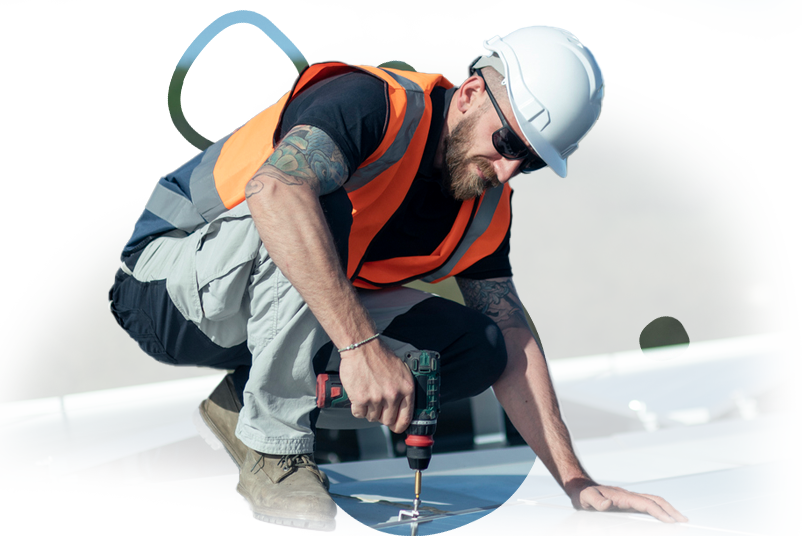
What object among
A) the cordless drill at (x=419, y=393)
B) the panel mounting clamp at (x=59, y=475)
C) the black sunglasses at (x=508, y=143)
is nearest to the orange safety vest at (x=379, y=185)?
the black sunglasses at (x=508, y=143)

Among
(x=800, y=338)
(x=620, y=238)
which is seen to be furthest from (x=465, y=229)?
(x=620, y=238)

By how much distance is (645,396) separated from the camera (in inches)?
126

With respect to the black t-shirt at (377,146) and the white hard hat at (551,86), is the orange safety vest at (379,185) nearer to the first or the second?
the black t-shirt at (377,146)

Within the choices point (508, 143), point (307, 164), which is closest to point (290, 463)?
point (307, 164)

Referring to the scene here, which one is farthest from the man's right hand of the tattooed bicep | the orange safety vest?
the orange safety vest

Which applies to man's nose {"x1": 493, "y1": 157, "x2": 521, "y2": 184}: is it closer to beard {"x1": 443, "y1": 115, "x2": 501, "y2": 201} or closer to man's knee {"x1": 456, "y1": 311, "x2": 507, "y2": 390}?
beard {"x1": 443, "y1": 115, "x2": 501, "y2": 201}

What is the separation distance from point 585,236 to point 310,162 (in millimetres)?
13590

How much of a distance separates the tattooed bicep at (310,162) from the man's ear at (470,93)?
457 mm

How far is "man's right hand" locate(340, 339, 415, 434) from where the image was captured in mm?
1381

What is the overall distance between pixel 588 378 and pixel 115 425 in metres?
2.03

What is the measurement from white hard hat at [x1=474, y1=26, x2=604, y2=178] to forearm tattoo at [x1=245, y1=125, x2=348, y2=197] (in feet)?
1.65

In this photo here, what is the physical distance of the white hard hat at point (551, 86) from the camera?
174 cm

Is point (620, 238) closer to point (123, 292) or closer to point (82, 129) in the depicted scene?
point (82, 129)

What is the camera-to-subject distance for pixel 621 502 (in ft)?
5.34
